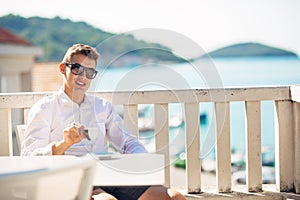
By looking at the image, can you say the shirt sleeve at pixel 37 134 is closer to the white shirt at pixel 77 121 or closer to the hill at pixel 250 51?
the white shirt at pixel 77 121

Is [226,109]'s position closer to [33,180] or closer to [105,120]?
[105,120]

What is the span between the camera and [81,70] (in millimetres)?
2982

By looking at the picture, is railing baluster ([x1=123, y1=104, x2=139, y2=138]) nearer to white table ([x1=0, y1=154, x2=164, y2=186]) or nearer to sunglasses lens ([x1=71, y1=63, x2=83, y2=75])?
sunglasses lens ([x1=71, y1=63, x2=83, y2=75])

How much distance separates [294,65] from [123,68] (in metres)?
37.2

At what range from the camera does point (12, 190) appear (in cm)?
169

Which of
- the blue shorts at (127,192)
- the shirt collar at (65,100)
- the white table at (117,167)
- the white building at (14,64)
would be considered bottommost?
the blue shorts at (127,192)

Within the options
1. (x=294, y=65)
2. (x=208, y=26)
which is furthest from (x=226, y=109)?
(x=294, y=65)

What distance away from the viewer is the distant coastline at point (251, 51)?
33406 millimetres

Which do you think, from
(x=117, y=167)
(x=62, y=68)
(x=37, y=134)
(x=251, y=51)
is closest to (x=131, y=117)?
(x=62, y=68)

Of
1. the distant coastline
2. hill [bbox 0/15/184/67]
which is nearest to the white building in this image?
hill [bbox 0/15/184/67]

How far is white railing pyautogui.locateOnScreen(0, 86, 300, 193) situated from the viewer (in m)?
3.59

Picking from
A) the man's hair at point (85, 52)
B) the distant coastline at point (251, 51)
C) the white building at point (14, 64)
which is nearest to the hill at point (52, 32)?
the distant coastline at point (251, 51)

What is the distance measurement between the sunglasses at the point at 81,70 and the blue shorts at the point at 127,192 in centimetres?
59

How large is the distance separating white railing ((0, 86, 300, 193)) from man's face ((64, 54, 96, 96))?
0.51 meters
